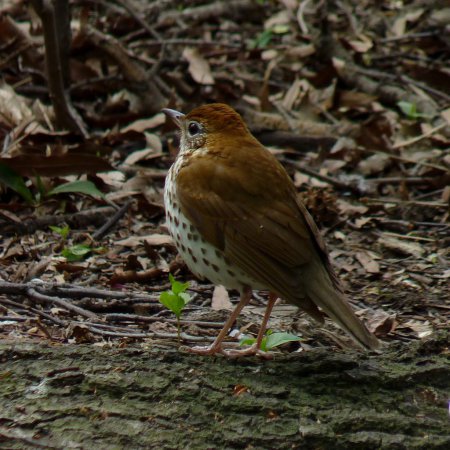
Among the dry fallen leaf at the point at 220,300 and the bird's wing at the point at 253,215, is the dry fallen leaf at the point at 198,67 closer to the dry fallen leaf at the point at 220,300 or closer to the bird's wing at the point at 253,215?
the dry fallen leaf at the point at 220,300

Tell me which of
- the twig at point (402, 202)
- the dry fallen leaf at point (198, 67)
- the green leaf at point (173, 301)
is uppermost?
the green leaf at point (173, 301)

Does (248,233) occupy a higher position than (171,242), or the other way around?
(248,233)


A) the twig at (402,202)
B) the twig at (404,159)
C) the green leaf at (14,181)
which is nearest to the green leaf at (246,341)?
the green leaf at (14,181)

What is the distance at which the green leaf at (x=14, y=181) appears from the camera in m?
6.57

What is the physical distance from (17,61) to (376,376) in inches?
234

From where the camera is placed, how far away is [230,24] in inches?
437

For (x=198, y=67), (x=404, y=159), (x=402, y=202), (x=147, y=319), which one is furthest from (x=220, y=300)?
(x=198, y=67)

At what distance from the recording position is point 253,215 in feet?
14.6

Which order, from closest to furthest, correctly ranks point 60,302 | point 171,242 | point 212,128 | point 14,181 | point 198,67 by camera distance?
point 212,128, point 60,302, point 171,242, point 14,181, point 198,67

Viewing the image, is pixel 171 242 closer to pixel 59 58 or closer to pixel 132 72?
pixel 59 58

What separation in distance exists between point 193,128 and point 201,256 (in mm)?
842

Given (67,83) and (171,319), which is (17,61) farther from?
(171,319)

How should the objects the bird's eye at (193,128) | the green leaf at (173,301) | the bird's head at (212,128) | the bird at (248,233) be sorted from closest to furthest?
the bird at (248,233) < the green leaf at (173,301) < the bird's head at (212,128) < the bird's eye at (193,128)

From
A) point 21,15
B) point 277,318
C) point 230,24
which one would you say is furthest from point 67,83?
point 277,318
